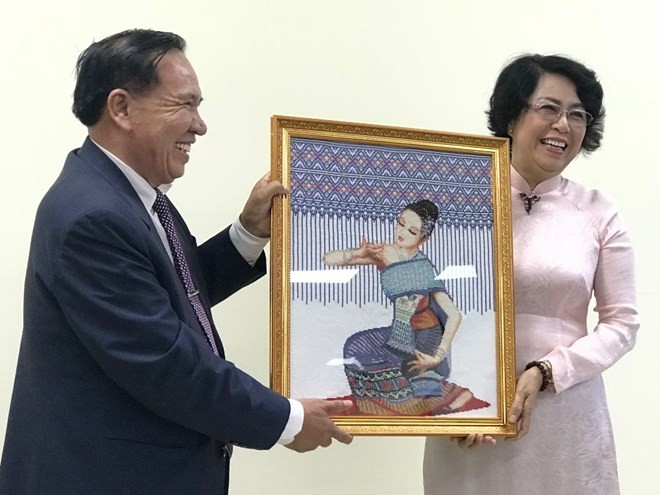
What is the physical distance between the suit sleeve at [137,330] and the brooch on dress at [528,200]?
2.76ft

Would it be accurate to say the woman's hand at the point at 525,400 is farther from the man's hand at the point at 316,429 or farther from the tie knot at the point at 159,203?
the tie knot at the point at 159,203

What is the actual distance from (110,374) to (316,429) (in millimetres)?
411

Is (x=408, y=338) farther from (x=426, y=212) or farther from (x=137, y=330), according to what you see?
(x=137, y=330)

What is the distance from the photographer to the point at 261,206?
6.18 feet

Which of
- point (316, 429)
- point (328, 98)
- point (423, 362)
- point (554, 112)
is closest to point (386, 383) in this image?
point (423, 362)

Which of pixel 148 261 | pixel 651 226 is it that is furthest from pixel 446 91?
pixel 148 261

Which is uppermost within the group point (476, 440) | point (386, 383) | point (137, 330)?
point (137, 330)

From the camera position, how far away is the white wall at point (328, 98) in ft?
7.69

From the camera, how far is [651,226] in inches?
116

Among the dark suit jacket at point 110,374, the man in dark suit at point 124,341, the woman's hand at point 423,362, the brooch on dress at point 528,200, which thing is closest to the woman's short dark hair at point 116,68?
the man in dark suit at point 124,341

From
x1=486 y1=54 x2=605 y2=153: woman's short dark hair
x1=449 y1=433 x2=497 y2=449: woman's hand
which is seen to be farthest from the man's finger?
x1=486 y1=54 x2=605 y2=153: woman's short dark hair

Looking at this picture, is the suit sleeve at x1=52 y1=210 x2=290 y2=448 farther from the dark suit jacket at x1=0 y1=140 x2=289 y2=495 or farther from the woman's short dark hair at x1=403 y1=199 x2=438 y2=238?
the woman's short dark hair at x1=403 y1=199 x2=438 y2=238

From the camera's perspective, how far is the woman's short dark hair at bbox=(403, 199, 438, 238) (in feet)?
6.05

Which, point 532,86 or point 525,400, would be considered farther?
point 532,86
